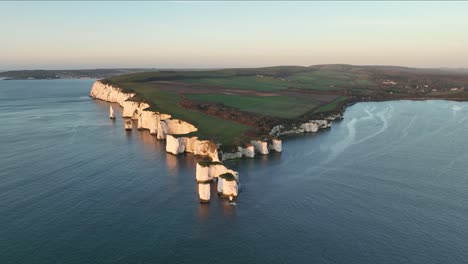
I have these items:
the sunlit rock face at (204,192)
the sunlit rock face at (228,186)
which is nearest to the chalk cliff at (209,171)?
the sunlit rock face at (228,186)

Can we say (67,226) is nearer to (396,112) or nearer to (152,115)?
(152,115)

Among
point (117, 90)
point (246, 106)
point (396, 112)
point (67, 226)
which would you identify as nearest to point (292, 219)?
point (67, 226)

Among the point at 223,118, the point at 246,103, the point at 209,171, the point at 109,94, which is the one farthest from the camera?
the point at 109,94

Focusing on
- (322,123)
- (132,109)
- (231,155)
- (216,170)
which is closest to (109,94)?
(132,109)

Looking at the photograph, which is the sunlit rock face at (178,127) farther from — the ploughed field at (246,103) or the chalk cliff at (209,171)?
the chalk cliff at (209,171)

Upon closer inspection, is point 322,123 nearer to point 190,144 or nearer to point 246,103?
point 246,103

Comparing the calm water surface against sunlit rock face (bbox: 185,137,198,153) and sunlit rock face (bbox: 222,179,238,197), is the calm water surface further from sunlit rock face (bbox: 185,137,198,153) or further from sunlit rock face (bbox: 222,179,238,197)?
sunlit rock face (bbox: 185,137,198,153)
